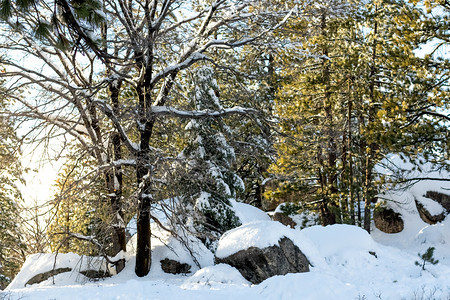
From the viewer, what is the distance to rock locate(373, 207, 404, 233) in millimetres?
18219

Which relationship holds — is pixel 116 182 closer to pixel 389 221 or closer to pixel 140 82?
pixel 140 82

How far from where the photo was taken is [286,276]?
7477 millimetres

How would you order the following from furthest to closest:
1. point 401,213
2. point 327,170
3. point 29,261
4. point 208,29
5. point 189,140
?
1. point 401,213
2. point 327,170
3. point 189,140
4. point 29,261
5. point 208,29

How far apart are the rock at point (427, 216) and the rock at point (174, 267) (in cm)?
1170

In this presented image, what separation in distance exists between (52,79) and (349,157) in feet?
34.8

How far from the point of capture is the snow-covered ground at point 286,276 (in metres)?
7.12

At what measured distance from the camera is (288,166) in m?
16.7

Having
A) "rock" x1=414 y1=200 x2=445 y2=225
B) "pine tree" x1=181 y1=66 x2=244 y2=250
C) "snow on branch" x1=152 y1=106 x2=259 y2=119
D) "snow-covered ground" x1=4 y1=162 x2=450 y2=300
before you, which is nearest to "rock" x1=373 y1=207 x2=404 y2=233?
"rock" x1=414 y1=200 x2=445 y2=225

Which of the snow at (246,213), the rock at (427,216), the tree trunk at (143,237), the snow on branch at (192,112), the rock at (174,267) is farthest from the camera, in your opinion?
the rock at (427,216)

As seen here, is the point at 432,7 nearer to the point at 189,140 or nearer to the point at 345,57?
the point at 345,57

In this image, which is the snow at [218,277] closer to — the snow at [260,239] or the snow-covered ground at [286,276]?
the snow-covered ground at [286,276]

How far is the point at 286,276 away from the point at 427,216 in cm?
1344

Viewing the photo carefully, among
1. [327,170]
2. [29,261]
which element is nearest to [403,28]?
[327,170]

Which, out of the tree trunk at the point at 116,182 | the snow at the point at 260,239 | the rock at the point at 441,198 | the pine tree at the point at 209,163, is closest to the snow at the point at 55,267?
the tree trunk at the point at 116,182
